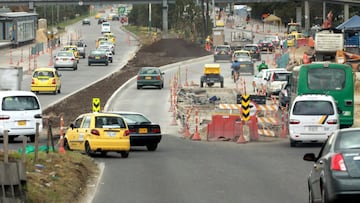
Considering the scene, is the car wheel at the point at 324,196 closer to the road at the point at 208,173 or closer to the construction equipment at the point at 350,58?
the road at the point at 208,173

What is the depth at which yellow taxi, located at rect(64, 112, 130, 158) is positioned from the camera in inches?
1104

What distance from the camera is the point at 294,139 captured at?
3167cm

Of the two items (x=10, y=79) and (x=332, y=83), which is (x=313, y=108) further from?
(x=10, y=79)

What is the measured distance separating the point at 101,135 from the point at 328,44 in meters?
39.2

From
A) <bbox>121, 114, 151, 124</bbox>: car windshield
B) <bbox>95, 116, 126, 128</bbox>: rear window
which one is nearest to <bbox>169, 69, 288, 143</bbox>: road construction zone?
<bbox>121, 114, 151, 124</bbox>: car windshield

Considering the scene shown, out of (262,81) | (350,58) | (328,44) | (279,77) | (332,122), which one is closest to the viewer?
(332,122)

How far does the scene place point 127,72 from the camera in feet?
251

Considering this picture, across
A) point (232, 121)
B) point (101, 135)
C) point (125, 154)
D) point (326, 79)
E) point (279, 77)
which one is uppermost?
point (326, 79)

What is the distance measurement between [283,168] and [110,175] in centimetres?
435

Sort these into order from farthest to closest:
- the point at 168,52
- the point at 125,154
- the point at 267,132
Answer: the point at 168,52 < the point at 267,132 < the point at 125,154

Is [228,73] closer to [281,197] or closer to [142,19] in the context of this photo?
[281,197]

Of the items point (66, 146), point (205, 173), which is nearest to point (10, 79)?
point (66, 146)

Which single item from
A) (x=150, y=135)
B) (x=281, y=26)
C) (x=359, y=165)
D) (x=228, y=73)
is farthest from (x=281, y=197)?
(x=281, y=26)

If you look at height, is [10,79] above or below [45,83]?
above
